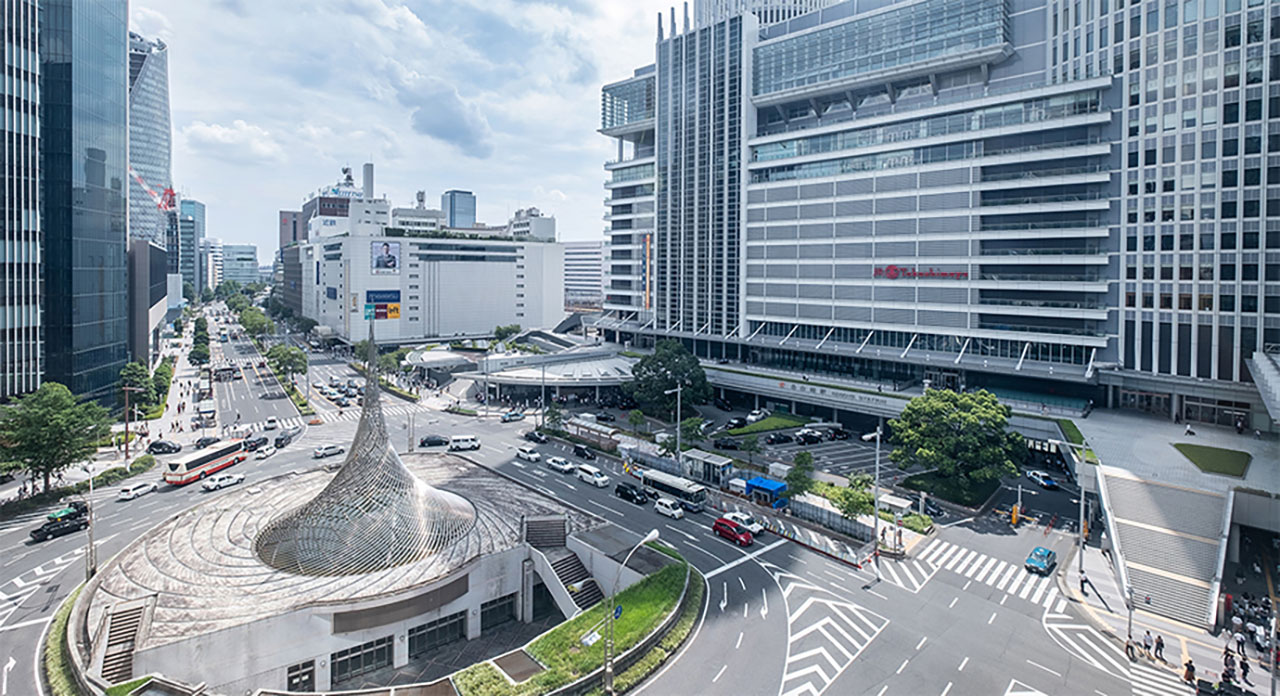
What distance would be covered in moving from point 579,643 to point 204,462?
156ft

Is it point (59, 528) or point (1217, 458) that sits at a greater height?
point (1217, 458)

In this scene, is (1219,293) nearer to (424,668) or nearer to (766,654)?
(766,654)

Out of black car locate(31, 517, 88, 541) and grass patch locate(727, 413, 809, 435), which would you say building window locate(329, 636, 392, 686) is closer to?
black car locate(31, 517, 88, 541)

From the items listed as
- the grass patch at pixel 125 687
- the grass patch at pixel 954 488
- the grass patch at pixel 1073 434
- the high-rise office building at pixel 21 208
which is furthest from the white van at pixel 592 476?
the high-rise office building at pixel 21 208

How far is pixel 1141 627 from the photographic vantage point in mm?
36406

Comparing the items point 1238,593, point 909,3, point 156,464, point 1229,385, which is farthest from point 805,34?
point 156,464

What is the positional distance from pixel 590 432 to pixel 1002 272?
49.3 metres

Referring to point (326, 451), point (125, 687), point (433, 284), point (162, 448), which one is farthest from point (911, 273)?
point (433, 284)

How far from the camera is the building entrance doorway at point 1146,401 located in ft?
222

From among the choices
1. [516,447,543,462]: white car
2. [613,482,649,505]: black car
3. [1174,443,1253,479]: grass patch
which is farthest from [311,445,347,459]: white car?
[1174,443,1253,479]: grass patch

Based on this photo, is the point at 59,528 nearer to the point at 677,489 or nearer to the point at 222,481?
the point at 222,481

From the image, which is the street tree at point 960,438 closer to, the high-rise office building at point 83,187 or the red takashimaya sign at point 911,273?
the red takashimaya sign at point 911,273

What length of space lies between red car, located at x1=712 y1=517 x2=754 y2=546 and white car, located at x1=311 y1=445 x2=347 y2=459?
4186 cm

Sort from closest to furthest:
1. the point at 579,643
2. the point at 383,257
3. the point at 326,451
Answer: the point at 579,643, the point at 326,451, the point at 383,257
